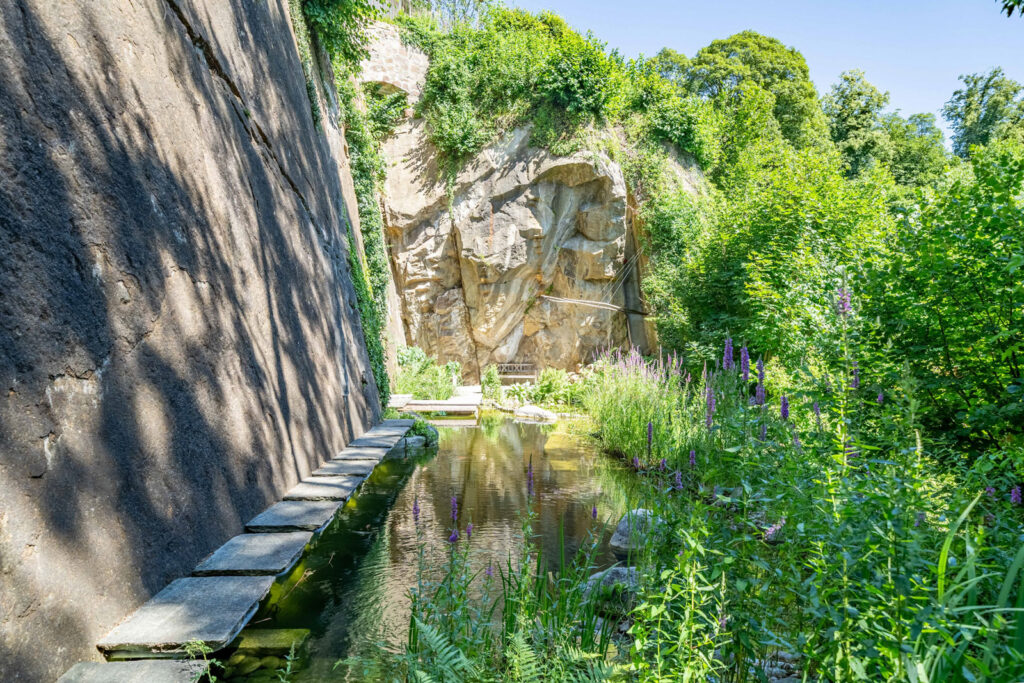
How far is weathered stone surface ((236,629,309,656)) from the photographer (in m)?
2.34

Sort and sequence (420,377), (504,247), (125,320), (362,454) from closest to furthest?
(125,320) < (362,454) < (420,377) < (504,247)

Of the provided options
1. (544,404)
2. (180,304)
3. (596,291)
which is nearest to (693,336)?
(544,404)

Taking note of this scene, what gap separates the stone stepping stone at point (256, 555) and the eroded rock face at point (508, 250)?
11.6m

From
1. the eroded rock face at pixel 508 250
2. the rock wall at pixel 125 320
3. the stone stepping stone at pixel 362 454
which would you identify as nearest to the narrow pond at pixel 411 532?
A: the stone stepping stone at pixel 362 454

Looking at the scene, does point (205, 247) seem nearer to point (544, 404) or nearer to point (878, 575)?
point (878, 575)

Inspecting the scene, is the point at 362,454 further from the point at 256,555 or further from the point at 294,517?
the point at 256,555

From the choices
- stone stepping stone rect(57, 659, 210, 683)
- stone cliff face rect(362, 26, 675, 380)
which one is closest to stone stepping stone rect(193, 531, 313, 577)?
stone stepping stone rect(57, 659, 210, 683)

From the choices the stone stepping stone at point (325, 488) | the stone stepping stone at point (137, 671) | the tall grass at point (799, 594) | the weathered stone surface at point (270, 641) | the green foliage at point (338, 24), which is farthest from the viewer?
the green foliage at point (338, 24)

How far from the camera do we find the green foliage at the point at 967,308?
338 cm

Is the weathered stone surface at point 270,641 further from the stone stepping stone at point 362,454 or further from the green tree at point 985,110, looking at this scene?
the green tree at point 985,110

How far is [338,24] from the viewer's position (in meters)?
8.26

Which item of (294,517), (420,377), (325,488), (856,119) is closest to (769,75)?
(856,119)

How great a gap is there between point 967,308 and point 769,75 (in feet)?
81.9

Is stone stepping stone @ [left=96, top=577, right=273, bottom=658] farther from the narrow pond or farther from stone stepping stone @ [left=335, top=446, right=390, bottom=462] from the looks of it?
stone stepping stone @ [left=335, top=446, right=390, bottom=462]
